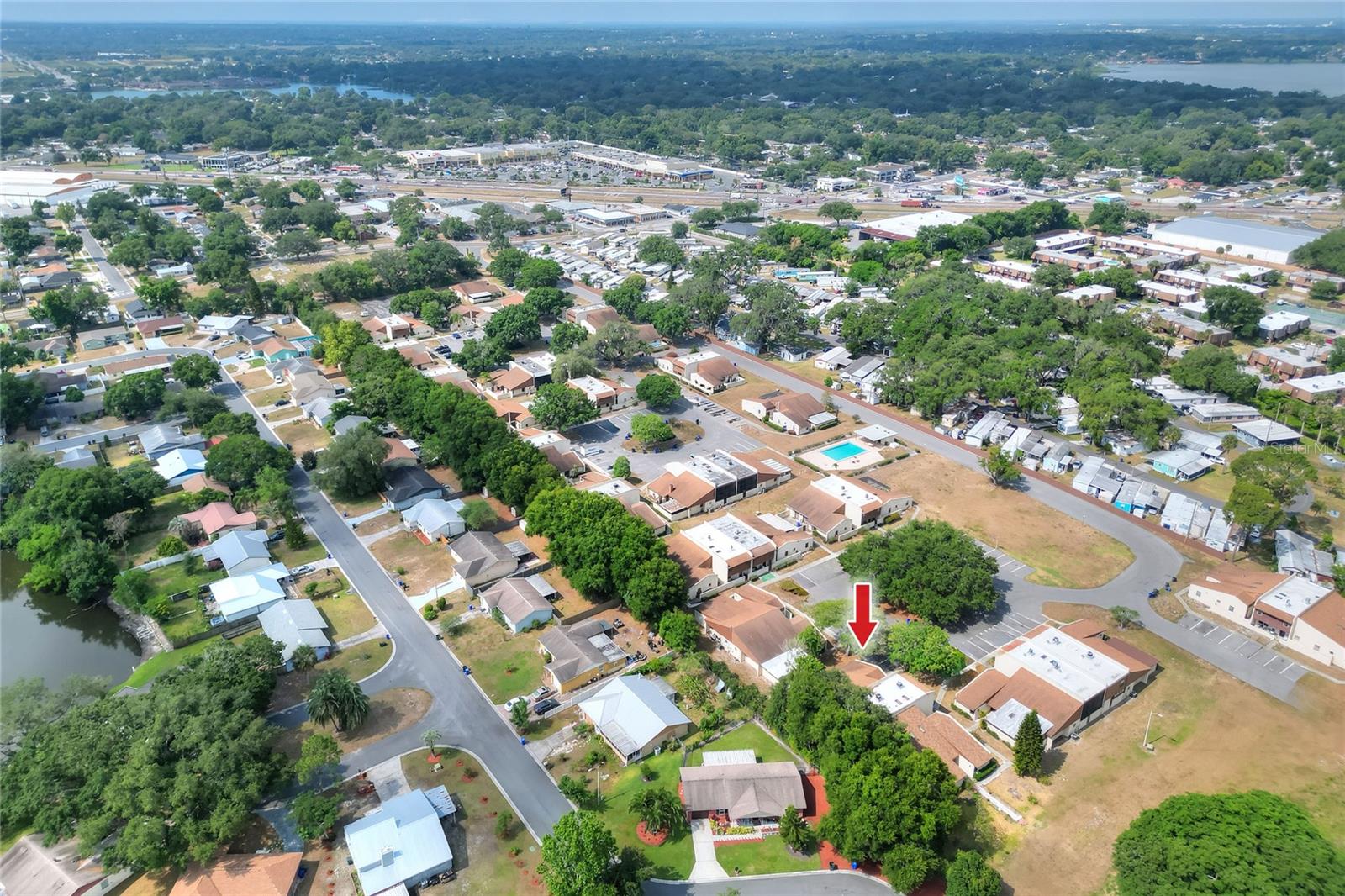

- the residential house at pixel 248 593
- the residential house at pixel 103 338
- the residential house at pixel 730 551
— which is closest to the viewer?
the residential house at pixel 248 593

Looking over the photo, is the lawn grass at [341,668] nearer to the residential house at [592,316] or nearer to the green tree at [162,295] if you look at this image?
the residential house at [592,316]

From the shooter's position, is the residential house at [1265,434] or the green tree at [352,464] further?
the residential house at [1265,434]

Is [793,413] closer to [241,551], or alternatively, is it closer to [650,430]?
[650,430]

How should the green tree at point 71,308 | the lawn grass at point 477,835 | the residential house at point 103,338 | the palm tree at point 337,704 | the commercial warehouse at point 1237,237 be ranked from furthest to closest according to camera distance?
1. the commercial warehouse at point 1237,237
2. the residential house at point 103,338
3. the green tree at point 71,308
4. the palm tree at point 337,704
5. the lawn grass at point 477,835

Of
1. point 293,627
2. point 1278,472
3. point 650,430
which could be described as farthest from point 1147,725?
point 293,627

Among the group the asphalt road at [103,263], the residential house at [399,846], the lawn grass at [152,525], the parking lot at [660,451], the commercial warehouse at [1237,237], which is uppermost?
the commercial warehouse at [1237,237]

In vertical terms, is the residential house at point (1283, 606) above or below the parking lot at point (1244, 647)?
above

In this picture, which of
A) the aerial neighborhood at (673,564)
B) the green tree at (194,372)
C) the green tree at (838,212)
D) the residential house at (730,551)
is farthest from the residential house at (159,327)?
the green tree at (838,212)
